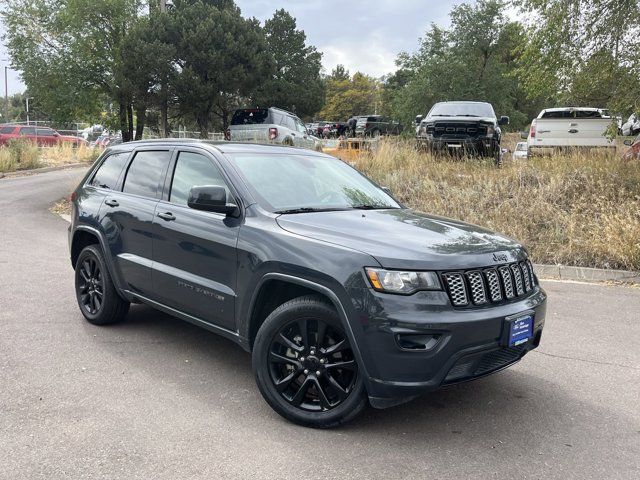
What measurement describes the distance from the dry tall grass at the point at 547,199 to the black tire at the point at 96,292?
6.16m

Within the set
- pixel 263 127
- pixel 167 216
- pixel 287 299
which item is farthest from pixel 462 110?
pixel 287 299

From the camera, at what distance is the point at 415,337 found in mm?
3000

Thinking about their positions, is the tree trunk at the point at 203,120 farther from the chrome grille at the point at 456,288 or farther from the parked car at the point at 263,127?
the chrome grille at the point at 456,288

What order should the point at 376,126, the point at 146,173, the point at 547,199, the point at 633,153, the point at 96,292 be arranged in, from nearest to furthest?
the point at 146,173 < the point at 96,292 < the point at 547,199 < the point at 633,153 < the point at 376,126

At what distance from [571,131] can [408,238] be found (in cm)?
1173

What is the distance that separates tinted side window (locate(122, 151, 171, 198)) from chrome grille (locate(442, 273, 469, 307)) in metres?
2.67

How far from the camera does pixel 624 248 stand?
316 inches

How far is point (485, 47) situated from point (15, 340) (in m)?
35.0

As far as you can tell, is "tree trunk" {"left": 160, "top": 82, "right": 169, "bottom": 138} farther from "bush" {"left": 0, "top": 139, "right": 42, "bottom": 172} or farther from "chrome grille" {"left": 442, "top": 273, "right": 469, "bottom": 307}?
"chrome grille" {"left": 442, "top": 273, "right": 469, "bottom": 307}

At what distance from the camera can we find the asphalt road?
2.97m

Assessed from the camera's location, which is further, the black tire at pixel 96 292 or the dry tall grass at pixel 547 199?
the dry tall grass at pixel 547 199

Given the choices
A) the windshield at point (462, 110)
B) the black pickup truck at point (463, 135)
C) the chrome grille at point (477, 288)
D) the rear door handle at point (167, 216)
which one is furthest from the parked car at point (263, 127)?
the chrome grille at point (477, 288)

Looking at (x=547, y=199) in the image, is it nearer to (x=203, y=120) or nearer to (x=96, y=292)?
(x=96, y=292)

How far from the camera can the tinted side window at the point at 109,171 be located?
5309 mm
